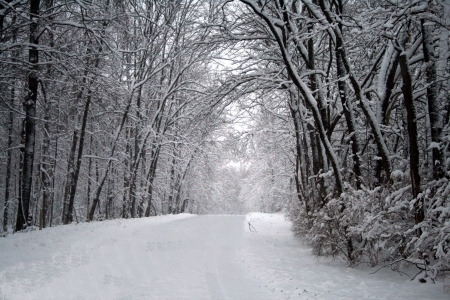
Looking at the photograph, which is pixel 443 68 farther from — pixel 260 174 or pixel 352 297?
pixel 260 174

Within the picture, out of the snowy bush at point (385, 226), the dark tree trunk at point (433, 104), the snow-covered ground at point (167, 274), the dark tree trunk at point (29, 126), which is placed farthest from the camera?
the dark tree trunk at point (29, 126)

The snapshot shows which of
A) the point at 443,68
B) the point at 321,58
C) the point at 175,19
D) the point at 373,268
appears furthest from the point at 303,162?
the point at 175,19

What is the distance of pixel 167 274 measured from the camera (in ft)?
20.2

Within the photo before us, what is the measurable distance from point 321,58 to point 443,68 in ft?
18.7

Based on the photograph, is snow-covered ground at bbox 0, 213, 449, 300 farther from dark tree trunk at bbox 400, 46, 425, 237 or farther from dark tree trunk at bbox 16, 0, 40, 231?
dark tree trunk at bbox 16, 0, 40, 231

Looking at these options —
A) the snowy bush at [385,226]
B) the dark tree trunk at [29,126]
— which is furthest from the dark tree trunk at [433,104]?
the dark tree trunk at [29,126]

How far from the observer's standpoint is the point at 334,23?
226 inches

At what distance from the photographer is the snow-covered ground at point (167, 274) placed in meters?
4.43

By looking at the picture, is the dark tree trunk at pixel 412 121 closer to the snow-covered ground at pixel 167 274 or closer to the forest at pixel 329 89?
the forest at pixel 329 89

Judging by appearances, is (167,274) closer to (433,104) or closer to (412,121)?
(412,121)

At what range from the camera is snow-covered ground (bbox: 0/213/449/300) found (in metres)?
4.43

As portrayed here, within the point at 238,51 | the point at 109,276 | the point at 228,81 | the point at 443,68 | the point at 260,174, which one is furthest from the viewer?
the point at 260,174

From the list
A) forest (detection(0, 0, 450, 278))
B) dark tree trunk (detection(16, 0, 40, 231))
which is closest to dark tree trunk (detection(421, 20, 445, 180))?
forest (detection(0, 0, 450, 278))

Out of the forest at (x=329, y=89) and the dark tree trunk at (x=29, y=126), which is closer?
the forest at (x=329, y=89)
